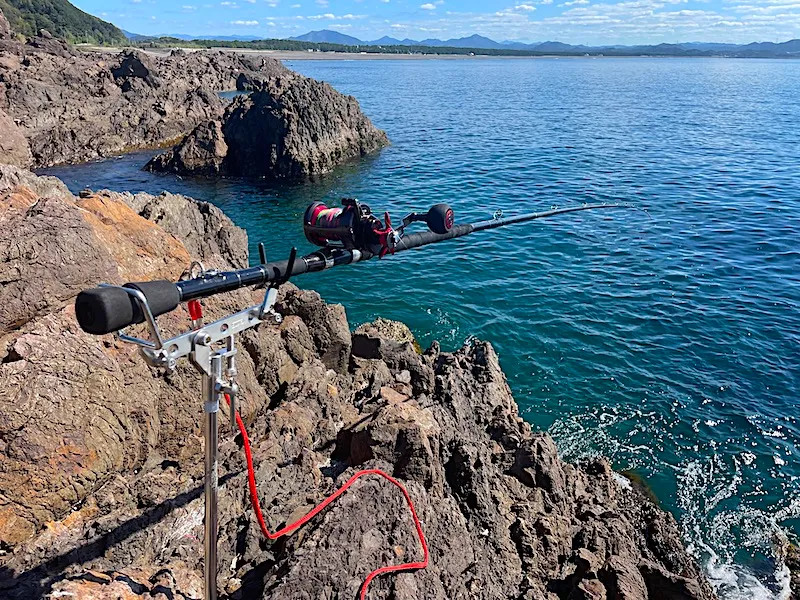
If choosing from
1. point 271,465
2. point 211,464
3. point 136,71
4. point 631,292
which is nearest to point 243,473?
point 271,465

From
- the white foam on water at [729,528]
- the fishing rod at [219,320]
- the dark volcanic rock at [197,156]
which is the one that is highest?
the fishing rod at [219,320]

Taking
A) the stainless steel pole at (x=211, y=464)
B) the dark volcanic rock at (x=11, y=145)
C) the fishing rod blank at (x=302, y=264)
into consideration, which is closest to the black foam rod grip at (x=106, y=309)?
the fishing rod blank at (x=302, y=264)

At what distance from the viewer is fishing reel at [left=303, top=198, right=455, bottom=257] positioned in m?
5.02

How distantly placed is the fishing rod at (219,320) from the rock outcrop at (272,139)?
31629mm

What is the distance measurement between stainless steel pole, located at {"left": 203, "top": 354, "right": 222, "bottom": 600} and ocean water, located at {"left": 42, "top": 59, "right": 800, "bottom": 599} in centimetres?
951

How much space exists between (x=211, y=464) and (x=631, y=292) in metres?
17.8

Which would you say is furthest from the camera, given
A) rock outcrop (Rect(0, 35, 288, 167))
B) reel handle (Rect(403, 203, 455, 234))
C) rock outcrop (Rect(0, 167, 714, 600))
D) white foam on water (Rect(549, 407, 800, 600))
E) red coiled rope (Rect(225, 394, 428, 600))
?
rock outcrop (Rect(0, 35, 288, 167))

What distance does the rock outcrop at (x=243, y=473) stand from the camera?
480cm

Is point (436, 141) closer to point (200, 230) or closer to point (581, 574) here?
point (200, 230)

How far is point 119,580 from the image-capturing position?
163 inches

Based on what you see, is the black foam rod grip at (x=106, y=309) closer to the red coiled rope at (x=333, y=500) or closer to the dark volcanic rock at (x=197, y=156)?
the red coiled rope at (x=333, y=500)

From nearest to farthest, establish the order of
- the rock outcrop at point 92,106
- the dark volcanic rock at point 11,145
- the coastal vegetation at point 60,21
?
the dark volcanic rock at point 11,145 < the rock outcrop at point 92,106 < the coastal vegetation at point 60,21

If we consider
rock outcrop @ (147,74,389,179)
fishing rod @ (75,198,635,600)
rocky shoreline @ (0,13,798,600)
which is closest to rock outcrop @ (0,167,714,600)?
rocky shoreline @ (0,13,798,600)

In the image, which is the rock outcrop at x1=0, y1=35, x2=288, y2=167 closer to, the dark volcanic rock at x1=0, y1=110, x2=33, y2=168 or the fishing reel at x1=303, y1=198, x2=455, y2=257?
the dark volcanic rock at x1=0, y1=110, x2=33, y2=168
